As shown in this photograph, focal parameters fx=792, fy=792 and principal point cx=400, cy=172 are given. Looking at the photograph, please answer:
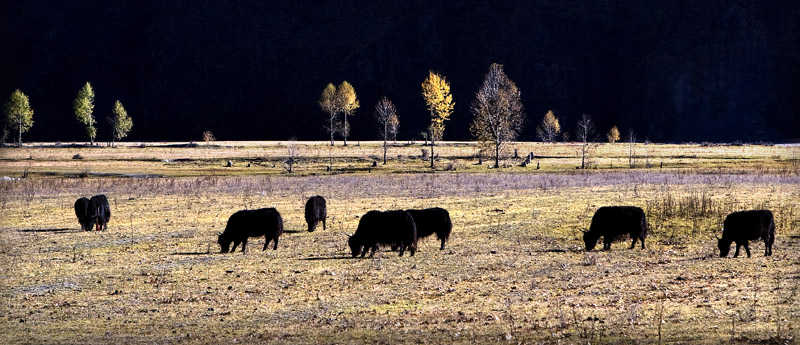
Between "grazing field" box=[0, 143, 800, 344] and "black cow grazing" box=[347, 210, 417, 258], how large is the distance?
475 millimetres

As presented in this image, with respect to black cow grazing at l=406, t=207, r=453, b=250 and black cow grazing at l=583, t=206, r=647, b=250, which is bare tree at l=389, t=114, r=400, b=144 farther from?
black cow grazing at l=583, t=206, r=647, b=250

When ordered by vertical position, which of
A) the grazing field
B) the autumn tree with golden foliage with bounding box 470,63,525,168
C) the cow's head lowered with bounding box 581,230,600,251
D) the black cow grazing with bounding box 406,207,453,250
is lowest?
the grazing field

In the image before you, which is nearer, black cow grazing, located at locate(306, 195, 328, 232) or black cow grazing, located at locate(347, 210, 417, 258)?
black cow grazing, located at locate(347, 210, 417, 258)

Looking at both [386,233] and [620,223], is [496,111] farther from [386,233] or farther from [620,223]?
[386,233]

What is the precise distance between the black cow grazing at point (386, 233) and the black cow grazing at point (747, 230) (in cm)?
891

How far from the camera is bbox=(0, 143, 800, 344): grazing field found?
48.8 ft

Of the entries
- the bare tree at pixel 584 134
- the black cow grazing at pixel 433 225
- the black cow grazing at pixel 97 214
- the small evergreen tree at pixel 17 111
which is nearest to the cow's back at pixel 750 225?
the black cow grazing at pixel 433 225

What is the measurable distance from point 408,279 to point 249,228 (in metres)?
7.46

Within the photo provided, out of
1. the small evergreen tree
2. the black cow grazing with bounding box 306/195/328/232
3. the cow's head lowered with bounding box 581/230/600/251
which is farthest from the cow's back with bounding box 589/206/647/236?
the small evergreen tree

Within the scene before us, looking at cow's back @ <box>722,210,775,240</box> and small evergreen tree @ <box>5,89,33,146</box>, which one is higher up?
small evergreen tree @ <box>5,89,33,146</box>

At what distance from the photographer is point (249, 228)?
25.3 meters

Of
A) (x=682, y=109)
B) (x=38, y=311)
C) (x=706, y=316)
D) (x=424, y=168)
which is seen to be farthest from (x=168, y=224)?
(x=682, y=109)

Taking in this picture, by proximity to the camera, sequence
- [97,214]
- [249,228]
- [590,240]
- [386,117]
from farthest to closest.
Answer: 1. [386,117]
2. [97,214]
3. [249,228]
4. [590,240]

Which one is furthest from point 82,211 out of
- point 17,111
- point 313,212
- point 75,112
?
point 75,112
